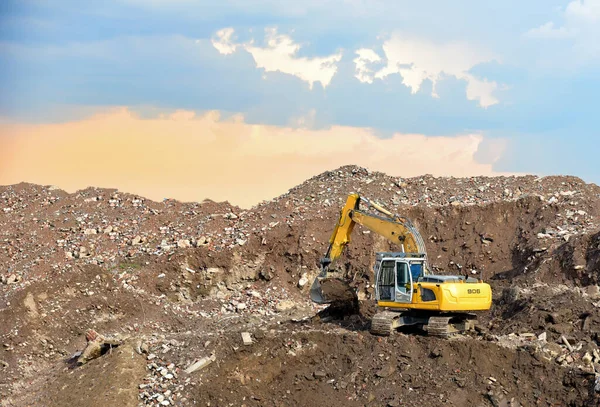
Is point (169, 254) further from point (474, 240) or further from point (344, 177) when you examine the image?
point (474, 240)

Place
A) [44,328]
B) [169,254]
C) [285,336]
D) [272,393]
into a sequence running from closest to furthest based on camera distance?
[272,393], [285,336], [44,328], [169,254]

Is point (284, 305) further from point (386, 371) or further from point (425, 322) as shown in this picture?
point (386, 371)

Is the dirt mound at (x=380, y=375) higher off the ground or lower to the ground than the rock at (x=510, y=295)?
lower

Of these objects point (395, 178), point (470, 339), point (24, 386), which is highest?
point (395, 178)

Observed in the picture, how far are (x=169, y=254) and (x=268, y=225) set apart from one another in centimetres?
400

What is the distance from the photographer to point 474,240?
26.1 metres

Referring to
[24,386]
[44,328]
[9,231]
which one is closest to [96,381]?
[24,386]

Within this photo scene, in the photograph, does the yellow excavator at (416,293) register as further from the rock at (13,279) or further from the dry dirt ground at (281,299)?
the rock at (13,279)

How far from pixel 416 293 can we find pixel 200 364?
511 centimetres

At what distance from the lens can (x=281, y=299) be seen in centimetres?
2297

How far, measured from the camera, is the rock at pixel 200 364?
1473 centimetres

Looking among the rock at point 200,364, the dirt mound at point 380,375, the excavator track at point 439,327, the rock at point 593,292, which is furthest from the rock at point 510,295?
the rock at point 200,364

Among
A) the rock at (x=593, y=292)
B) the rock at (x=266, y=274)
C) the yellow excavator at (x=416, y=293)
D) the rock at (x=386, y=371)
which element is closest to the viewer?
the rock at (x=386, y=371)

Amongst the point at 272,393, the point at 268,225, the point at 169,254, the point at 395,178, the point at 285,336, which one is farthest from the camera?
the point at 395,178
